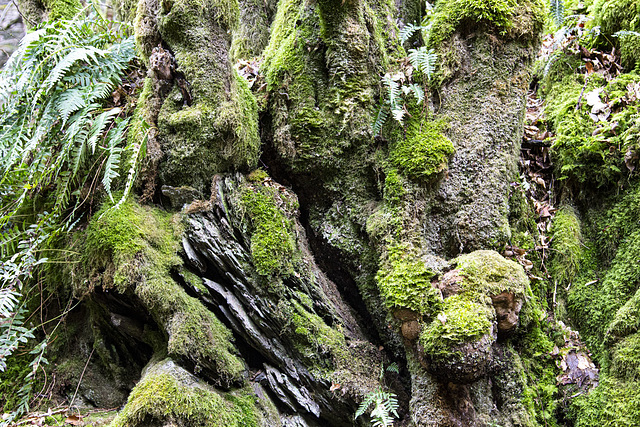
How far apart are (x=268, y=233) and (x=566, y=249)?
2637mm

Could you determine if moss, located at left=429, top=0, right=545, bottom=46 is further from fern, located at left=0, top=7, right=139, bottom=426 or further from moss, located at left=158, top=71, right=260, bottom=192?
fern, located at left=0, top=7, right=139, bottom=426

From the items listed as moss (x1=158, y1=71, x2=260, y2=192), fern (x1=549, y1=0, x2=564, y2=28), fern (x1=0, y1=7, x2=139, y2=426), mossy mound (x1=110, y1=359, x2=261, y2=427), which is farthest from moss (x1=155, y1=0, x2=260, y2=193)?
fern (x1=549, y1=0, x2=564, y2=28)

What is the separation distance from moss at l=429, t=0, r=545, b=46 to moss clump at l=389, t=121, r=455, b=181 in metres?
0.87

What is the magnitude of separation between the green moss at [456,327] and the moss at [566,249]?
1.20m

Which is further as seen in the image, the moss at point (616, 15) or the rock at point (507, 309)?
the moss at point (616, 15)

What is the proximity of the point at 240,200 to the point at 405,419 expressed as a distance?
7.07ft

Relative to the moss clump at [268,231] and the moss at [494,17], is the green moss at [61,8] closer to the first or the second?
the moss clump at [268,231]

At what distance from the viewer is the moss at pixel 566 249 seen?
373 centimetres

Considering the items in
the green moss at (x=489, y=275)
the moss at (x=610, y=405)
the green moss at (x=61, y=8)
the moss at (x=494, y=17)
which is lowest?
the moss at (x=610, y=405)

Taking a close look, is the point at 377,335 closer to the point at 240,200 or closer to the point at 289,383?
the point at 289,383

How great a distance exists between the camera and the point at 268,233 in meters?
3.45

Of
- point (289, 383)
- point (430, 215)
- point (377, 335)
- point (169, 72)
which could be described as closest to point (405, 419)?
point (377, 335)

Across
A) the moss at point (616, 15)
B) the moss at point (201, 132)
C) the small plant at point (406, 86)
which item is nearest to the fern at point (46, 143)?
the moss at point (201, 132)

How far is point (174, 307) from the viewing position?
303cm
